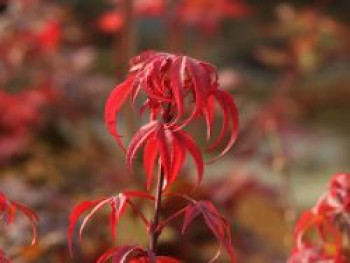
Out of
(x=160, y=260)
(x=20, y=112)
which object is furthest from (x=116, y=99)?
(x=20, y=112)

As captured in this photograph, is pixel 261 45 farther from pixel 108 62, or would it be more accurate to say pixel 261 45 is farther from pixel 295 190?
pixel 295 190

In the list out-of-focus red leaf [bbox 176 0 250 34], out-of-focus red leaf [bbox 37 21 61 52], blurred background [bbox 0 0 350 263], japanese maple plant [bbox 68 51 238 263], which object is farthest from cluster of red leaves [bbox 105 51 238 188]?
out-of-focus red leaf [bbox 176 0 250 34]

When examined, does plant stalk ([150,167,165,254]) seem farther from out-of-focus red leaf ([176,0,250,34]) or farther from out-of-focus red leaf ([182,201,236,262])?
out-of-focus red leaf ([176,0,250,34])

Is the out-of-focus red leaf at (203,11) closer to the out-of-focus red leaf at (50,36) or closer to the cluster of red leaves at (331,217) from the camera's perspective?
the out-of-focus red leaf at (50,36)

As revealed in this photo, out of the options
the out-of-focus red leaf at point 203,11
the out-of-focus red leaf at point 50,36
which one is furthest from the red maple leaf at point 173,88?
the out-of-focus red leaf at point 203,11

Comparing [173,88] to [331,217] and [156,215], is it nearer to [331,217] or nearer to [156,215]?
[156,215]

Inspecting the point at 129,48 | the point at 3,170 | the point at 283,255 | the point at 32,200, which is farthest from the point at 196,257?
the point at 3,170
